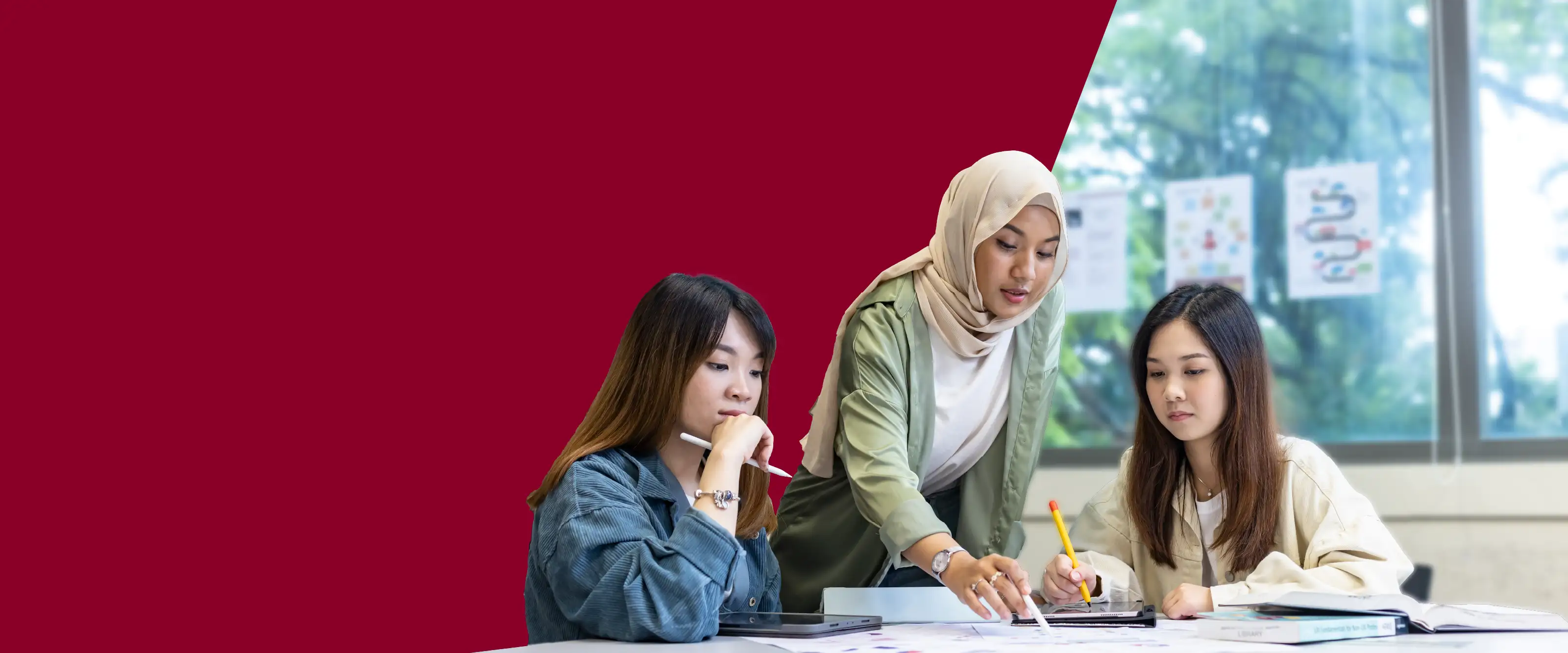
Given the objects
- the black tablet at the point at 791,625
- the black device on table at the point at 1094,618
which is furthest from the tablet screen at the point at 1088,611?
the black tablet at the point at 791,625

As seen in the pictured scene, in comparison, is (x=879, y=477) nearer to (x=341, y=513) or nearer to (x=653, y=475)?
(x=653, y=475)

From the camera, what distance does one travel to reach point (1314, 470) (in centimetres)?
188

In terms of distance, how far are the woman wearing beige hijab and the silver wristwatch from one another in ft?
0.38

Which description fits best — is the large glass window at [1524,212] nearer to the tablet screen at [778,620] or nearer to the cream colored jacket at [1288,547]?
the cream colored jacket at [1288,547]

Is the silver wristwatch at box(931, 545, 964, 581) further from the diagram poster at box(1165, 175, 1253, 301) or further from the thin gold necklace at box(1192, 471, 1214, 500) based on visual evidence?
the diagram poster at box(1165, 175, 1253, 301)

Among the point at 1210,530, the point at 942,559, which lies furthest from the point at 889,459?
the point at 1210,530

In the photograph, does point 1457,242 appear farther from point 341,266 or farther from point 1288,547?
point 341,266

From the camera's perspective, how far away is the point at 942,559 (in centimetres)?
164

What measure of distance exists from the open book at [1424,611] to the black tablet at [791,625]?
0.44 meters

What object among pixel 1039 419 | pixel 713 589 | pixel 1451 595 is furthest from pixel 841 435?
pixel 1451 595

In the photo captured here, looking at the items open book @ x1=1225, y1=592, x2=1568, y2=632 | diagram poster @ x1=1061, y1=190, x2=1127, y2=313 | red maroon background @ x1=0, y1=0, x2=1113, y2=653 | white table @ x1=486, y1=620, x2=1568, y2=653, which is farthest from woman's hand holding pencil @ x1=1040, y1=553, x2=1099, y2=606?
diagram poster @ x1=1061, y1=190, x2=1127, y2=313

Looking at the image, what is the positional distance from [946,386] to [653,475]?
1.81 feet

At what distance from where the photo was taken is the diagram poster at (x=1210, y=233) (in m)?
3.88

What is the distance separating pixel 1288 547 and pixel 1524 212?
2.15 m
